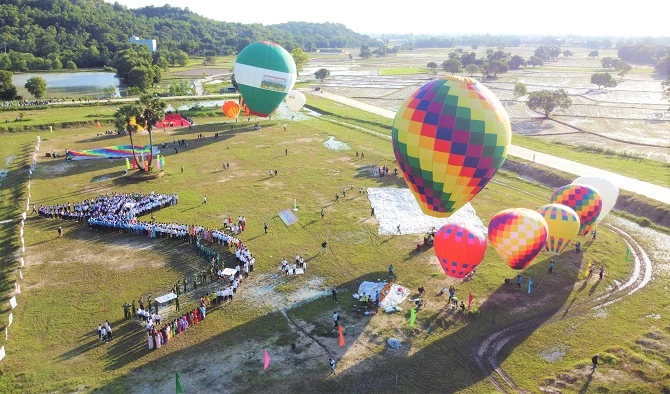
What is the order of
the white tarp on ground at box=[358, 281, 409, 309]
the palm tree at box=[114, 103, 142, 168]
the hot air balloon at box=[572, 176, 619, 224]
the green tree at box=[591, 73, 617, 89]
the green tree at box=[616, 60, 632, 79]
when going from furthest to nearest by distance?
the green tree at box=[616, 60, 632, 79]
the green tree at box=[591, 73, 617, 89]
the palm tree at box=[114, 103, 142, 168]
the hot air balloon at box=[572, 176, 619, 224]
the white tarp on ground at box=[358, 281, 409, 309]

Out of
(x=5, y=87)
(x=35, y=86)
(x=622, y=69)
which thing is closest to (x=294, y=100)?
(x=5, y=87)

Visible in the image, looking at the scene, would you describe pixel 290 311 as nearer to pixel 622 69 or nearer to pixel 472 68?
pixel 472 68

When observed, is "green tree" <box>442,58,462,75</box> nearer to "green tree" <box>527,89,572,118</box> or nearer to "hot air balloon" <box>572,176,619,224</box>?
"green tree" <box>527,89,572,118</box>

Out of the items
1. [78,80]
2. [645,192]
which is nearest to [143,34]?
[78,80]

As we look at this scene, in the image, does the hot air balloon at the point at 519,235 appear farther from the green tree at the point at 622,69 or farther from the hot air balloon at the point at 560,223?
the green tree at the point at 622,69

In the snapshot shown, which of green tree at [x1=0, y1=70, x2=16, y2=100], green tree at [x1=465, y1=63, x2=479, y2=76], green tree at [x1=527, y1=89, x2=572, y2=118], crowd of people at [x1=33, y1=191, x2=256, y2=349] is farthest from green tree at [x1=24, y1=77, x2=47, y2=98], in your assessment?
green tree at [x1=465, y1=63, x2=479, y2=76]
